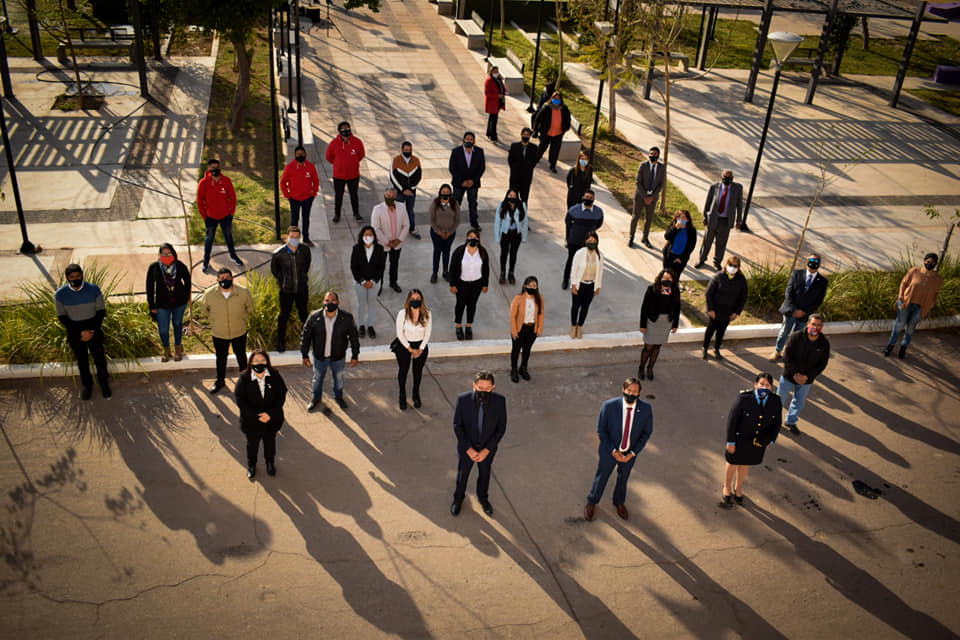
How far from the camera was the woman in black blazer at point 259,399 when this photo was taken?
24.7 feet

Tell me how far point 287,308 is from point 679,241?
5.44m

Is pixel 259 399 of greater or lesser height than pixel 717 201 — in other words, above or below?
below

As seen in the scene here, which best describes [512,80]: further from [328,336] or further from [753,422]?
[753,422]

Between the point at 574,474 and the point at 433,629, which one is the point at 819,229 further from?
the point at 433,629

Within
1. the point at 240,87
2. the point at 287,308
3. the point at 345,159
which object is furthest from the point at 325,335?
the point at 240,87

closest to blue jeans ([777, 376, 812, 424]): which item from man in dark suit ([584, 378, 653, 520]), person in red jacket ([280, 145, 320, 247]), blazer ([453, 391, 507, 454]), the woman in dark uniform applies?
the woman in dark uniform

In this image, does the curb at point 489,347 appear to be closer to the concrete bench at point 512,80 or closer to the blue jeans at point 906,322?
the blue jeans at point 906,322

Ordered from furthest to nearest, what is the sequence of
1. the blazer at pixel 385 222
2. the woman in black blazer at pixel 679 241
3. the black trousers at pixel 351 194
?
the black trousers at pixel 351 194 → the woman in black blazer at pixel 679 241 → the blazer at pixel 385 222

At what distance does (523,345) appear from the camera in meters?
9.84

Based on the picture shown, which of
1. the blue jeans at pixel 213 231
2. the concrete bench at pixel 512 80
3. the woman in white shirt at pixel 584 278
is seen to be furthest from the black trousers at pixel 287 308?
the concrete bench at pixel 512 80

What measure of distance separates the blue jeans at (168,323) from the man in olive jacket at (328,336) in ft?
5.54

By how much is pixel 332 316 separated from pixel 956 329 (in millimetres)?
9156

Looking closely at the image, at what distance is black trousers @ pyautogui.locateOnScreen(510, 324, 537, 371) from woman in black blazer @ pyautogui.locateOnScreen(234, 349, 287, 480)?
9.95 feet

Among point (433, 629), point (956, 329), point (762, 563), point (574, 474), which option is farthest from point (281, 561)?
point (956, 329)
